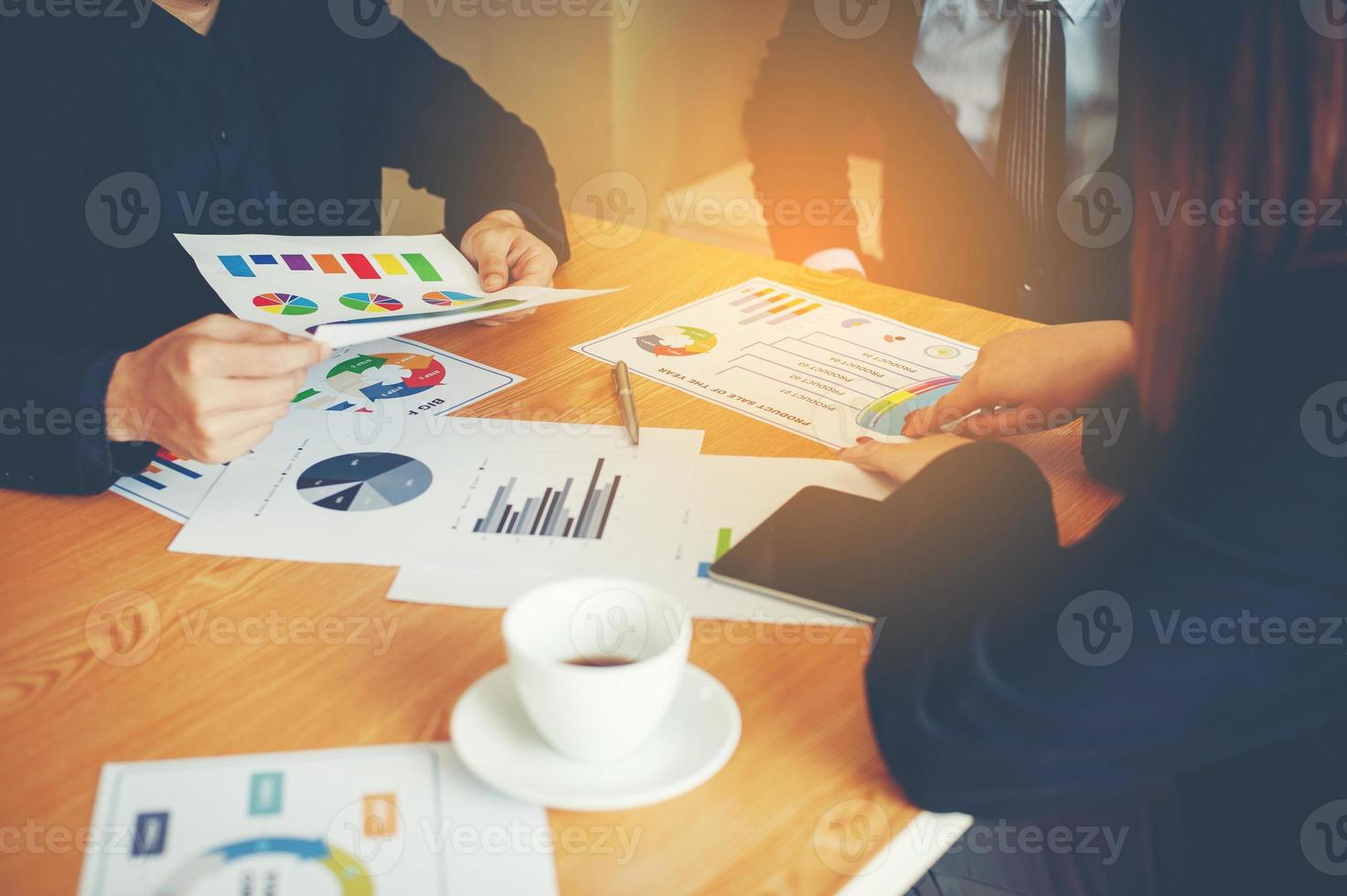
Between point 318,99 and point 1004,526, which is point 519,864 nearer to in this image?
point 1004,526

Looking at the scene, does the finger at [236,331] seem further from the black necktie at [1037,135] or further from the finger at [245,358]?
the black necktie at [1037,135]

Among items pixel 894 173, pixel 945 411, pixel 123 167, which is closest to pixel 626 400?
pixel 945 411

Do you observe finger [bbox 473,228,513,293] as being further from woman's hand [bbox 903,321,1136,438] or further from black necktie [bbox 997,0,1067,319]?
black necktie [bbox 997,0,1067,319]

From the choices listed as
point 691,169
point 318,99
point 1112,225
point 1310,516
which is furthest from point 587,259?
point 691,169

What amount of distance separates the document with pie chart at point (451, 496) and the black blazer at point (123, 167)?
134 mm

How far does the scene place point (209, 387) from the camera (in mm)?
771

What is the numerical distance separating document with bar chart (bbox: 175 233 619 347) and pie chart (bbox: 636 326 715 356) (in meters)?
0.11

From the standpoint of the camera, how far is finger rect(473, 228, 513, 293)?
1110 millimetres

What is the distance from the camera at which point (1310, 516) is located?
60 cm

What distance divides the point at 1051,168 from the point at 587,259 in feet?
2.42

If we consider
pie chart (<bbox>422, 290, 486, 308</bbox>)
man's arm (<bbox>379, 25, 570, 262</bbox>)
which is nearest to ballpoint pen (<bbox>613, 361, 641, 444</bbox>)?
pie chart (<bbox>422, 290, 486, 308</bbox>)

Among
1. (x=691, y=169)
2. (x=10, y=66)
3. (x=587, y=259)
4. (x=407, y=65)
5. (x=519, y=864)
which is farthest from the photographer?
(x=691, y=169)

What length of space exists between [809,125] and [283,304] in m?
1.18

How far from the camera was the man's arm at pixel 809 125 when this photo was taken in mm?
1801
